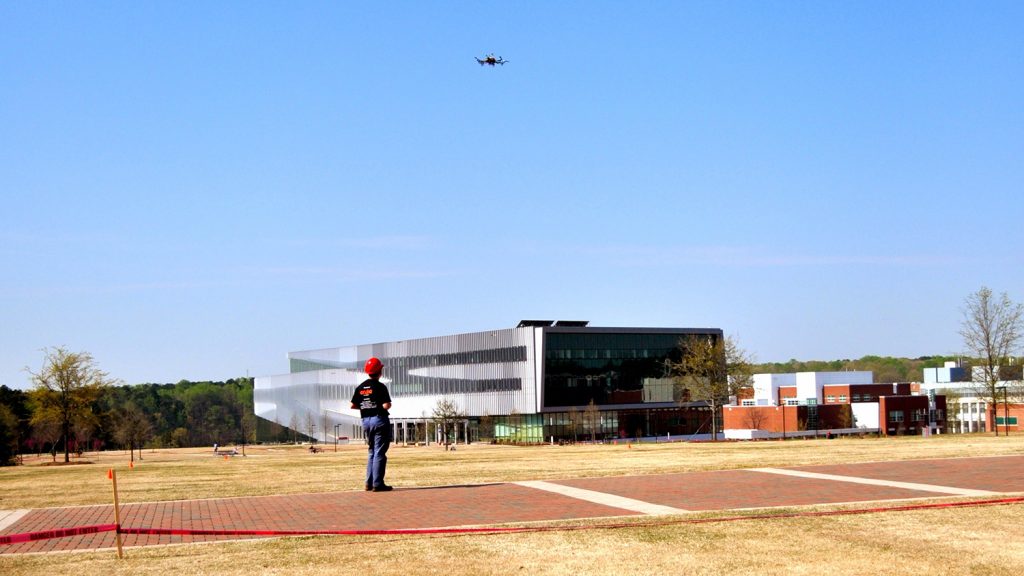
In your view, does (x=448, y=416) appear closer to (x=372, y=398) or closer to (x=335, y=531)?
(x=372, y=398)

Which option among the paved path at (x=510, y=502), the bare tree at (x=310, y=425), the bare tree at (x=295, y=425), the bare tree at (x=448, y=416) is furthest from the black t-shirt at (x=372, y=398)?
the bare tree at (x=295, y=425)

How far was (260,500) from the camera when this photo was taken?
669 inches

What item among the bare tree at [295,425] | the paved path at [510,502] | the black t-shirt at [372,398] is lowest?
the bare tree at [295,425]

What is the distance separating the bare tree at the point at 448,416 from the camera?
10000 cm

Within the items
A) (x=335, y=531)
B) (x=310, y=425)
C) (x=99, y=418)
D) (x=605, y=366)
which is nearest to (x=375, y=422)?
(x=335, y=531)

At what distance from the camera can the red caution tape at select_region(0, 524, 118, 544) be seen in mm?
12297

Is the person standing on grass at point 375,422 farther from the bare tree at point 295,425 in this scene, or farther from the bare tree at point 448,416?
the bare tree at point 295,425

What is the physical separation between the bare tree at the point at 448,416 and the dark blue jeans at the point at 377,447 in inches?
3150

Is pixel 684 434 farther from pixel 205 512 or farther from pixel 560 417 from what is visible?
pixel 205 512

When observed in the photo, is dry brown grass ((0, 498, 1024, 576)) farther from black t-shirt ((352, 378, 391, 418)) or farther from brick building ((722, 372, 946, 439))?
brick building ((722, 372, 946, 439))

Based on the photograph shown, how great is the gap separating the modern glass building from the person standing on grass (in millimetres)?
74828

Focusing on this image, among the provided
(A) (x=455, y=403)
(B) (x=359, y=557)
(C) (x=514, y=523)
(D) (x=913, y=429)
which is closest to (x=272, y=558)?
(B) (x=359, y=557)

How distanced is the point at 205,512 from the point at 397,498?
3.07 m

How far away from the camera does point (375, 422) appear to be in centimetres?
1830
